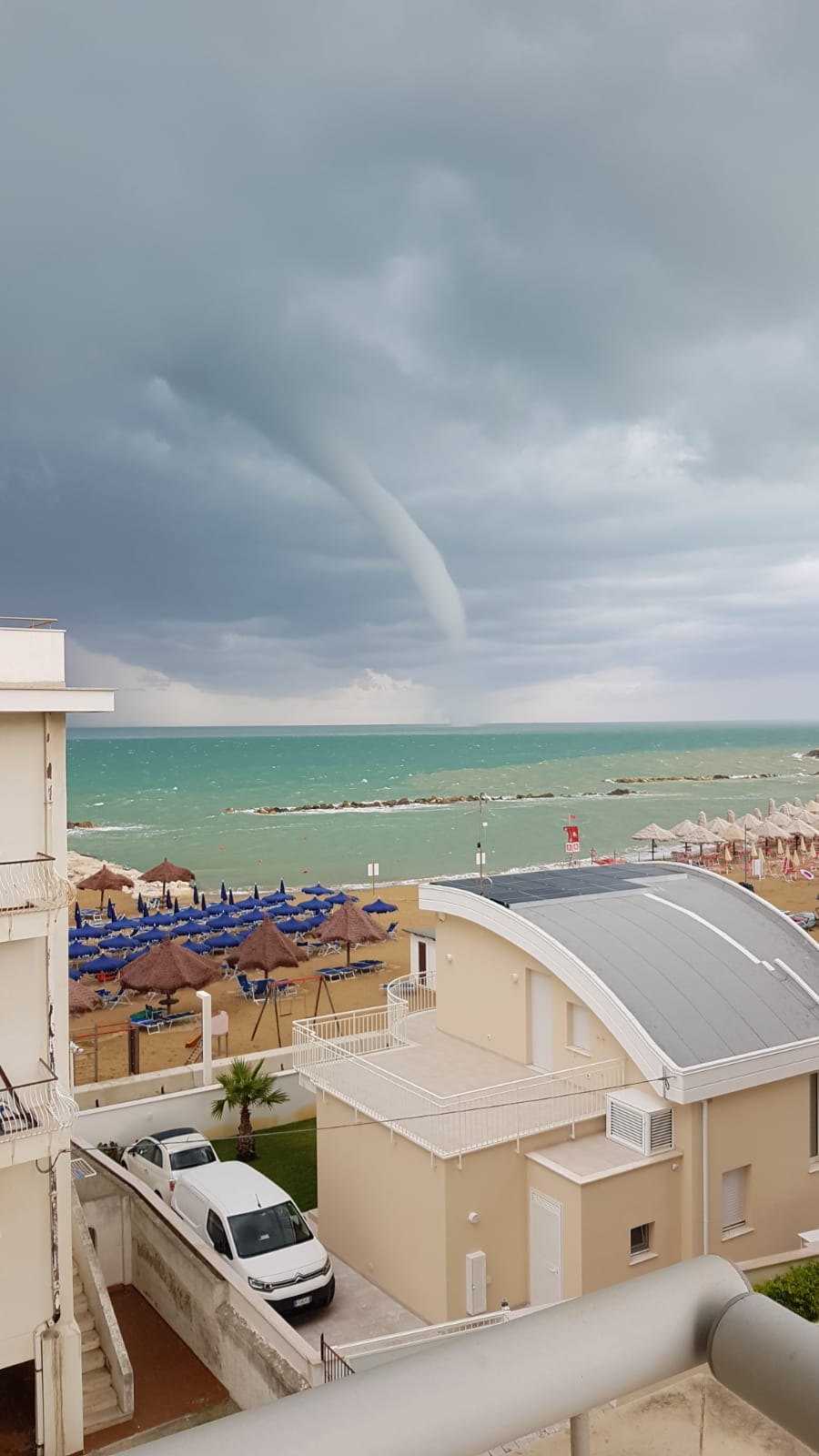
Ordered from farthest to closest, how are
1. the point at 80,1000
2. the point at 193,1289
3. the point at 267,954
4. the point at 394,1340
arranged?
the point at 267,954, the point at 80,1000, the point at 193,1289, the point at 394,1340

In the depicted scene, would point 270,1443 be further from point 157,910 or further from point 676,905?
point 157,910

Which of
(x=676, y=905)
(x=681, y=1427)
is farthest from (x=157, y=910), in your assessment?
(x=681, y=1427)

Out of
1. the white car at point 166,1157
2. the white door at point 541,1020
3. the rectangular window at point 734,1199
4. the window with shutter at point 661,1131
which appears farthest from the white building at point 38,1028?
the rectangular window at point 734,1199

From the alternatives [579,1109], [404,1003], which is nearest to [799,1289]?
[579,1109]

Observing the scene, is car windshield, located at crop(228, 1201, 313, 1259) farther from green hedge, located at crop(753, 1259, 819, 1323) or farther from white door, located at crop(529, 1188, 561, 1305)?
green hedge, located at crop(753, 1259, 819, 1323)

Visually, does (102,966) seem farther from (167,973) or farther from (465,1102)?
(465,1102)

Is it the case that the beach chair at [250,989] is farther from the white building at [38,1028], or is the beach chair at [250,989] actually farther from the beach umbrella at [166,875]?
the white building at [38,1028]
